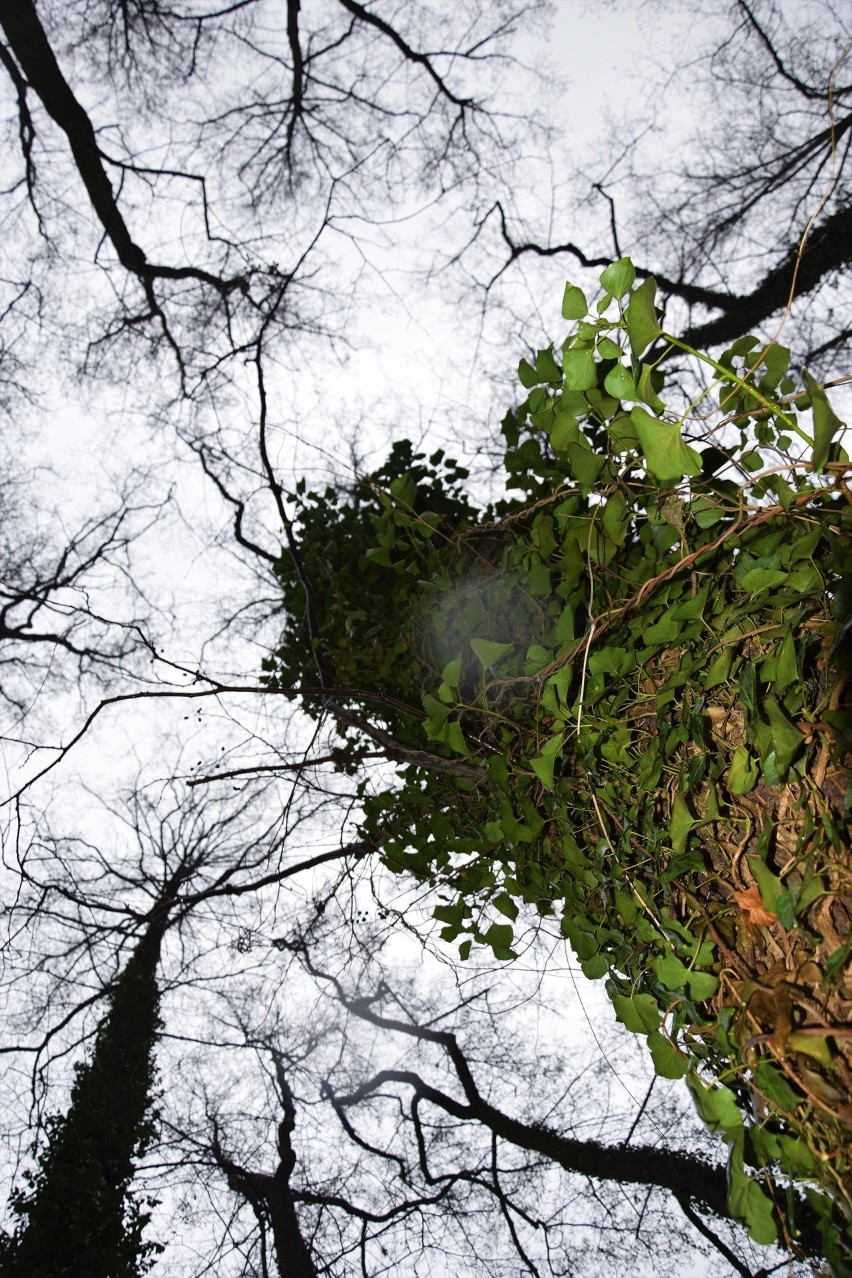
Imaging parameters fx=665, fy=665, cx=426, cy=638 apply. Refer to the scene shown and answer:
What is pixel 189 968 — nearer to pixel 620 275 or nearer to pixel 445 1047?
pixel 445 1047

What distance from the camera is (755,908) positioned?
26.1 inches

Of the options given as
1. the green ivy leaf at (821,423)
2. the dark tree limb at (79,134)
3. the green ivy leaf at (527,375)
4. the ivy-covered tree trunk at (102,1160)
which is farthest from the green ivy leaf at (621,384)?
the ivy-covered tree trunk at (102,1160)

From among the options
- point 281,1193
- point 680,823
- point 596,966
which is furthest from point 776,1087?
point 281,1193

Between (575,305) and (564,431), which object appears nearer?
(575,305)

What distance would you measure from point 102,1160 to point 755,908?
3.11 m

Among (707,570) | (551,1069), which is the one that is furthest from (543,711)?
(551,1069)

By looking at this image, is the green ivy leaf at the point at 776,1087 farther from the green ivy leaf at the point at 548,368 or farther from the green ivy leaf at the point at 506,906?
the green ivy leaf at the point at 548,368

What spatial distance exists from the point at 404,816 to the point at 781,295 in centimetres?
285

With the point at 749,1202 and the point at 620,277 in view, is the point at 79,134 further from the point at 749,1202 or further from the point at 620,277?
the point at 749,1202

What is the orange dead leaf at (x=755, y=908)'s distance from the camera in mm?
654

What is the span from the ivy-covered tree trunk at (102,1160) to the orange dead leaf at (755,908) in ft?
9.73

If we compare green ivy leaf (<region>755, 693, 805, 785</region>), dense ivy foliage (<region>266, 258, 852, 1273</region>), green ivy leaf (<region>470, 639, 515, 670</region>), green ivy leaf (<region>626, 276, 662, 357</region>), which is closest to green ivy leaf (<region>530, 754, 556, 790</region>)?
dense ivy foliage (<region>266, 258, 852, 1273</region>)

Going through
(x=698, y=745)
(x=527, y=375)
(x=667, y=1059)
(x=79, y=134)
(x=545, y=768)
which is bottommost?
(x=667, y=1059)

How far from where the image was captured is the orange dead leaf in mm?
654
